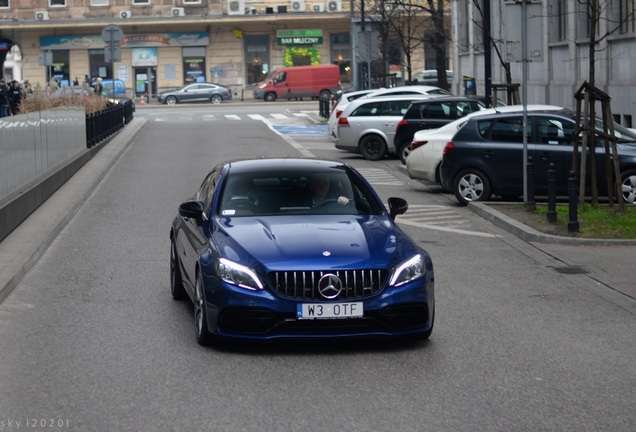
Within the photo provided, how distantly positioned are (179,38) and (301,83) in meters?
10.9

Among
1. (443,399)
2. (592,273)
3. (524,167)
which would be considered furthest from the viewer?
(524,167)

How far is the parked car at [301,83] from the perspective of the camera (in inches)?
2832

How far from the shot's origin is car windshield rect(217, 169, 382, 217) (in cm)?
1022

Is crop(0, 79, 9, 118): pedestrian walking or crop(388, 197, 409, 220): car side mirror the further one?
crop(0, 79, 9, 118): pedestrian walking

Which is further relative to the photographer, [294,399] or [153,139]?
[153,139]

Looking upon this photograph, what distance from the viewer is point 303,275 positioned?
8.79m

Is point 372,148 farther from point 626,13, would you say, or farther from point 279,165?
point 279,165

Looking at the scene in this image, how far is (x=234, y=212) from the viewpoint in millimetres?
10172

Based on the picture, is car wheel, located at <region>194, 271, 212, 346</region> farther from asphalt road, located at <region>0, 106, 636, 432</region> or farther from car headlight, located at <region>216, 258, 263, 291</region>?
car headlight, located at <region>216, 258, 263, 291</region>

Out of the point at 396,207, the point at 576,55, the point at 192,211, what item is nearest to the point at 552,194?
the point at 396,207

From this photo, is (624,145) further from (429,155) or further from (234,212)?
(234,212)

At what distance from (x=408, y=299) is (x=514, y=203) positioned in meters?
10.8

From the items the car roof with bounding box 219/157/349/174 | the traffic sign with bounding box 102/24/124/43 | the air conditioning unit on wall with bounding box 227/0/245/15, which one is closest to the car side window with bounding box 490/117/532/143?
the car roof with bounding box 219/157/349/174

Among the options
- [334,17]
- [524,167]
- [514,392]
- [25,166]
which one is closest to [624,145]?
[524,167]
